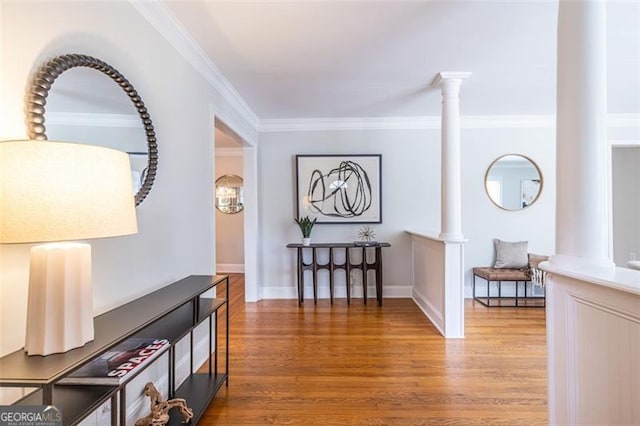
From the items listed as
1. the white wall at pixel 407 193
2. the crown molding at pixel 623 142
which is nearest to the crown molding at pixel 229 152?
the white wall at pixel 407 193

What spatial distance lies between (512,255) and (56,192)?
4.64m

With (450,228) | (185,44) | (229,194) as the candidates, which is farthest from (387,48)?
(229,194)

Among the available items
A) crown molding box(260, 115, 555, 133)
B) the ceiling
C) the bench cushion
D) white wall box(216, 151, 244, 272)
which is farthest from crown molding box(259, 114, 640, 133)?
white wall box(216, 151, 244, 272)

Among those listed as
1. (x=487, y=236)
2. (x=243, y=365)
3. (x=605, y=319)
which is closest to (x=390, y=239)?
(x=487, y=236)

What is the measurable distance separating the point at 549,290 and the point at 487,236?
10.1 feet

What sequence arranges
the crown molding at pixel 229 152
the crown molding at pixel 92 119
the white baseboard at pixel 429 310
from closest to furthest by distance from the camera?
the crown molding at pixel 92 119, the white baseboard at pixel 429 310, the crown molding at pixel 229 152

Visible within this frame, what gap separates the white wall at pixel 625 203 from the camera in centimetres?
480

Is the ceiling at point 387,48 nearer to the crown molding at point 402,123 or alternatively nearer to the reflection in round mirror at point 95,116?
the crown molding at point 402,123

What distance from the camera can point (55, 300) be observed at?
1.02 metres

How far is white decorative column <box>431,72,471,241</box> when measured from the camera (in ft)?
9.98

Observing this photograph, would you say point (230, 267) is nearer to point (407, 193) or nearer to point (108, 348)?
point (407, 193)

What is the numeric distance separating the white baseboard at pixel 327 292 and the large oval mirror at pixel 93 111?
2918mm

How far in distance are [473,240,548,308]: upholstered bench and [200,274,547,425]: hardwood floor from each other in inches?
14.1

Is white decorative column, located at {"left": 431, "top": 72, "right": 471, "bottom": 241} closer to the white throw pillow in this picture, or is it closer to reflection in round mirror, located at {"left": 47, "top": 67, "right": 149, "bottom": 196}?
the white throw pillow
